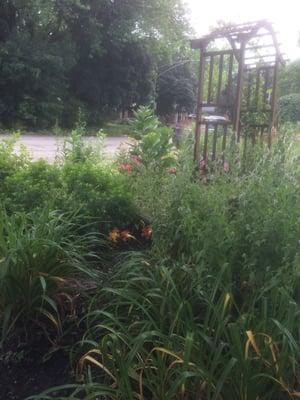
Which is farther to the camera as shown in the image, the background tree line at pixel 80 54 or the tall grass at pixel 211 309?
the background tree line at pixel 80 54

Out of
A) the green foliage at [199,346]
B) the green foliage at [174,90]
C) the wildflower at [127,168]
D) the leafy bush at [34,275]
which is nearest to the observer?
the green foliage at [199,346]

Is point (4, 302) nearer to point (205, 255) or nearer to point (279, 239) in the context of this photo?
point (205, 255)

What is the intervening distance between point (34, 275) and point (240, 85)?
4138 millimetres

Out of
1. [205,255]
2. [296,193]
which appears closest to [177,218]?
[205,255]

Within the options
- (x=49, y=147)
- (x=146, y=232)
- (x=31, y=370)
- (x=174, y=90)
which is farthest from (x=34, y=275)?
(x=174, y=90)

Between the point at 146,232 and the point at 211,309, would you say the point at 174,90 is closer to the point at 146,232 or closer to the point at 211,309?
the point at 146,232

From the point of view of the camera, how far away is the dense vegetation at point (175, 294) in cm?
209

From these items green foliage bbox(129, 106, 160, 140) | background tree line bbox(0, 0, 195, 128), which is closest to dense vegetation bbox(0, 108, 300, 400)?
green foliage bbox(129, 106, 160, 140)

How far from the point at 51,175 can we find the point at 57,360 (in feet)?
6.58

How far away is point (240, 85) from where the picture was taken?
20.2ft

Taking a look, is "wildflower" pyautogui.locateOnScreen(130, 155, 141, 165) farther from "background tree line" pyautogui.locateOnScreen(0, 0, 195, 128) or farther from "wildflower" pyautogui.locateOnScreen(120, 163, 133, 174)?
"background tree line" pyautogui.locateOnScreen(0, 0, 195, 128)

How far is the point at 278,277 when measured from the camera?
7.50 ft

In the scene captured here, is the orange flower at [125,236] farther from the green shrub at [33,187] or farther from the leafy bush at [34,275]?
the leafy bush at [34,275]

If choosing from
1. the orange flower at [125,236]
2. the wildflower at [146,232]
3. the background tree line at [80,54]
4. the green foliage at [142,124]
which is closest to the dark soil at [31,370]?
the orange flower at [125,236]
